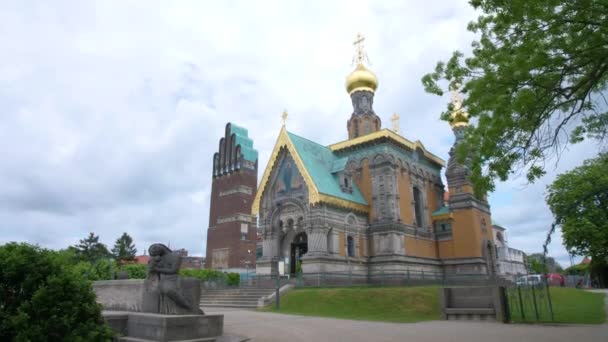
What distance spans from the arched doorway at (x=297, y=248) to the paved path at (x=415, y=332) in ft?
55.3

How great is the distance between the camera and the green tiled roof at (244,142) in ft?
235

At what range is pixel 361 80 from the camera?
36562mm

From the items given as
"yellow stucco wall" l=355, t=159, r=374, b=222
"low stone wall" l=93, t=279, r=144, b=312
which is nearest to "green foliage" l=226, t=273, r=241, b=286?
"yellow stucco wall" l=355, t=159, r=374, b=222

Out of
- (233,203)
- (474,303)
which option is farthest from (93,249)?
(474,303)

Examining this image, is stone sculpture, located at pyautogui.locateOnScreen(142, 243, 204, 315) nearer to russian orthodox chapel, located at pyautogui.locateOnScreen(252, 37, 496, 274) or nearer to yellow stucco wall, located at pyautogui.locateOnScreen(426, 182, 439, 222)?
russian orthodox chapel, located at pyautogui.locateOnScreen(252, 37, 496, 274)

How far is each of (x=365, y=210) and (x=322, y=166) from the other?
181 inches

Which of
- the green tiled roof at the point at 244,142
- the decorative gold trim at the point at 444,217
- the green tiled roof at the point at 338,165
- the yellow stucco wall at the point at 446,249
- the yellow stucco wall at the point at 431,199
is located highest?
the green tiled roof at the point at 244,142

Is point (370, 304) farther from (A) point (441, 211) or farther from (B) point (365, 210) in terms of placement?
(A) point (441, 211)

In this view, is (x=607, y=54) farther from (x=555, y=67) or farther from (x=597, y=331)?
(x=597, y=331)

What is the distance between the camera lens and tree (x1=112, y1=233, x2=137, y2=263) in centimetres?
5481

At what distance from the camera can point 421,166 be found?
3572cm

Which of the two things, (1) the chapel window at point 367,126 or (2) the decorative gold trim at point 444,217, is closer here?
(2) the decorative gold trim at point 444,217

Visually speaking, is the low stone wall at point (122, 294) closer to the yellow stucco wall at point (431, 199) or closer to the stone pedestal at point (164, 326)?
the stone pedestal at point (164, 326)

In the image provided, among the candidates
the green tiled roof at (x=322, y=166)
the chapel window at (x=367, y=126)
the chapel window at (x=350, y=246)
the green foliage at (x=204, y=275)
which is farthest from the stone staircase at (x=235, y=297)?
the chapel window at (x=367, y=126)
